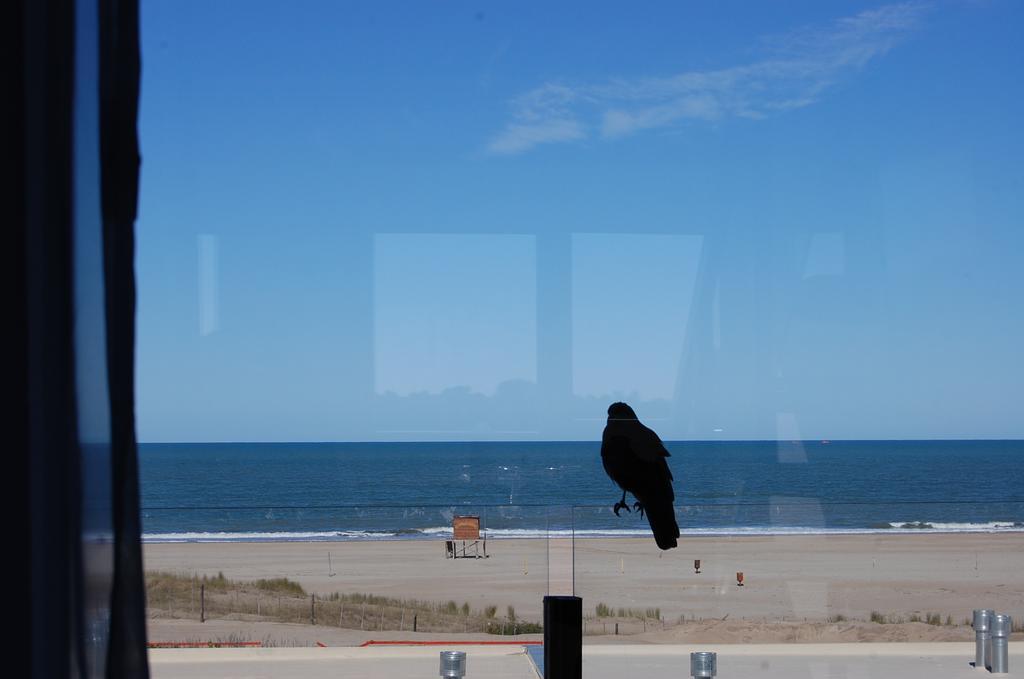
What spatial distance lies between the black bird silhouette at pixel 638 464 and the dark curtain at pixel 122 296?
1460 millimetres

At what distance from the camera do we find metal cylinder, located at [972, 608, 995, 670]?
2.66m

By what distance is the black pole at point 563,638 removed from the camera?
2.06m

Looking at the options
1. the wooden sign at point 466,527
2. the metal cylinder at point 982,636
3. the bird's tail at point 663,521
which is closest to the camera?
the bird's tail at point 663,521

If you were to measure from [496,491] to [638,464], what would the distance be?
369 mm

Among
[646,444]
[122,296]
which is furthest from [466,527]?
[122,296]

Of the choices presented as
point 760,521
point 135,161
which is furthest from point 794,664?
point 135,161

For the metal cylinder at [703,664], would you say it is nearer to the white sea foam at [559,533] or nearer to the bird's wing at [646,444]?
the white sea foam at [559,533]

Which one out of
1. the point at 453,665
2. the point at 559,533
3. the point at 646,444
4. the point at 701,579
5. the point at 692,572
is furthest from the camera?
the point at 701,579

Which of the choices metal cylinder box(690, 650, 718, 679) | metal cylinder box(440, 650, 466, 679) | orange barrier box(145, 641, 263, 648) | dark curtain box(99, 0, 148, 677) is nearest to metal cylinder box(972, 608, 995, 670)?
metal cylinder box(690, 650, 718, 679)

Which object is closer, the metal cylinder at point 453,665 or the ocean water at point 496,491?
the ocean water at point 496,491

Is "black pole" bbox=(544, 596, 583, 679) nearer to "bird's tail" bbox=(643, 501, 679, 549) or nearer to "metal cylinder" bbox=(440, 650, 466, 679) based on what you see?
"bird's tail" bbox=(643, 501, 679, 549)

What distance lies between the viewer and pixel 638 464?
2.47m

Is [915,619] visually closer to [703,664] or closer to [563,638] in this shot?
[703,664]

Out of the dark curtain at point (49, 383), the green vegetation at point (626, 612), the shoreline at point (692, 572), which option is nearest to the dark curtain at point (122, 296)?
the dark curtain at point (49, 383)
